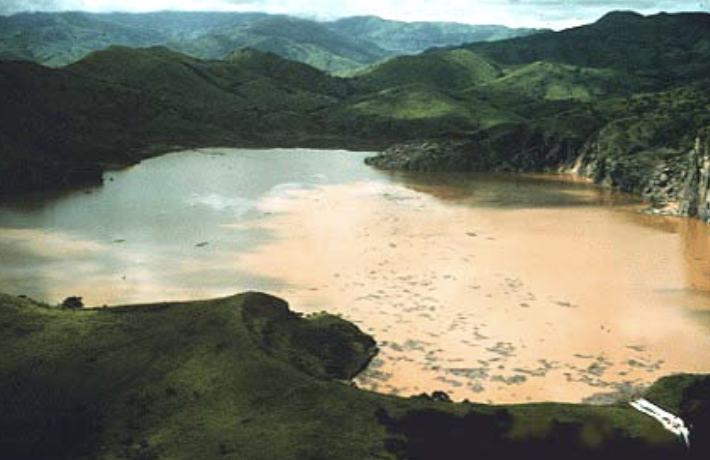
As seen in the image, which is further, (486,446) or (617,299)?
(617,299)

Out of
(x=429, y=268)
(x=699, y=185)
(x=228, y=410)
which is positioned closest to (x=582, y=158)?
Result: (x=699, y=185)

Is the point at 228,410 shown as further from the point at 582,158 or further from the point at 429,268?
the point at 582,158

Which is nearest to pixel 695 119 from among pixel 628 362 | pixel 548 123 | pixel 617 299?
pixel 548 123

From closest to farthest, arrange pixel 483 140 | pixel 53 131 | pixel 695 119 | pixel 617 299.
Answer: pixel 617 299
pixel 695 119
pixel 53 131
pixel 483 140

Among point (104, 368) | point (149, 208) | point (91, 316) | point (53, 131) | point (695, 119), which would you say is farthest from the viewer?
point (53, 131)

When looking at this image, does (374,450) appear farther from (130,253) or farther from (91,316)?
(130,253)

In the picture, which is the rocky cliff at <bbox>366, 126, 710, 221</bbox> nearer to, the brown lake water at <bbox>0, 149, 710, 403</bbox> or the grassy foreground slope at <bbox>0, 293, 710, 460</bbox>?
the brown lake water at <bbox>0, 149, 710, 403</bbox>

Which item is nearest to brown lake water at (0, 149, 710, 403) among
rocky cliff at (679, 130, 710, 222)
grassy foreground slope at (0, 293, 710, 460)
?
rocky cliff at (679, 130, 710, 222)
